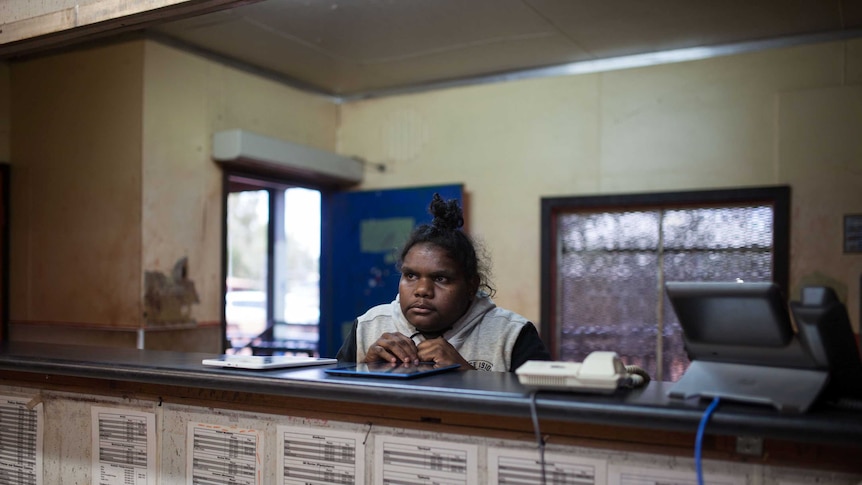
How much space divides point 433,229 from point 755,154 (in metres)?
2.82

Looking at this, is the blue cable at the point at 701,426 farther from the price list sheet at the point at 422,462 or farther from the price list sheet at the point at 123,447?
the price list sheet at the point at 123,447

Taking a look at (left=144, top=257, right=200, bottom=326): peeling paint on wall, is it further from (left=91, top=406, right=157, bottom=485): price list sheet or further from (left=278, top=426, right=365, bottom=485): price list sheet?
(left=278, top=426, right=365, bottom=485): price list sheet

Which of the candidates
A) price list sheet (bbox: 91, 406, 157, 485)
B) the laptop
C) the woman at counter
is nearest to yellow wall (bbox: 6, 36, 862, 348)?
price list sheet (bbox: 91, 406, 157, 485)

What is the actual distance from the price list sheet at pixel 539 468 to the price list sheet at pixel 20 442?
62.1 inches

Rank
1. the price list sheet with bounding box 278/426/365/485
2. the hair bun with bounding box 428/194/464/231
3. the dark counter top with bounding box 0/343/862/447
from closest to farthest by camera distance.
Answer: the dark counter top with bounding box 0/343/862/447
the price list sheet with bounding box 278/426/365/485
the hair bun with bounding box 428/194/464/231

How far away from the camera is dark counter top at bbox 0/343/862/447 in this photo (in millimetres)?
1229

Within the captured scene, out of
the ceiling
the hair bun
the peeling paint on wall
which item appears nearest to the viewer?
the hair bun

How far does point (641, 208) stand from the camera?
16.1 ft

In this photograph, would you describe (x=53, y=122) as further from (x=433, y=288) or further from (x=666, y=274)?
(x=666, y=274)

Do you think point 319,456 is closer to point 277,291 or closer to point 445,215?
point 445,215

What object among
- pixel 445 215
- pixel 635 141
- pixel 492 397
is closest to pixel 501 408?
pixel 492 397

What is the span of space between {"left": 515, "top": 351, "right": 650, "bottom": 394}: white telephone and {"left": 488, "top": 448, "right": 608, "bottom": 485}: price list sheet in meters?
0.18

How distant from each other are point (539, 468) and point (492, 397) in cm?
23

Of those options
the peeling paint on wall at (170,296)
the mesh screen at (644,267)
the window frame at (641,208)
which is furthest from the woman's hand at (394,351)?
the window frame at (641,208)
